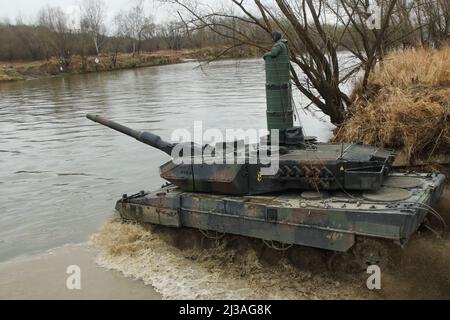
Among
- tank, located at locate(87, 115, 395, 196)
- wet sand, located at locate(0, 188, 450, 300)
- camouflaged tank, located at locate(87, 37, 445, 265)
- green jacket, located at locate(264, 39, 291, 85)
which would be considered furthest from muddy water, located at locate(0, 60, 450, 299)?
green jacket, located at locate(264, 39, 291, 85)

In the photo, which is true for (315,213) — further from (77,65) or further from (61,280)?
(77,65)

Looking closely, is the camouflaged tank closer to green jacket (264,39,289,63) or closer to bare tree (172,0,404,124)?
green jacket (264,39,289,63)

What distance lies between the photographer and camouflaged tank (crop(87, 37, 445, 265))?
22.5 ft

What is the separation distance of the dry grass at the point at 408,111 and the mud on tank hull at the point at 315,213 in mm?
3103

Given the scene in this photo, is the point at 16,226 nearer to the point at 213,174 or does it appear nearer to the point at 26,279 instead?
the point at 26,279

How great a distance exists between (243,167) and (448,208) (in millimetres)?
3710

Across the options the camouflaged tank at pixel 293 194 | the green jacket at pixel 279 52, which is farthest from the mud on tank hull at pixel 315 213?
the green jacket at pixel 279 52

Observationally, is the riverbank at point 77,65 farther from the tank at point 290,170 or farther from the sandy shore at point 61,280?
the tank at point 290,170

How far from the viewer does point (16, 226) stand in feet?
36.0

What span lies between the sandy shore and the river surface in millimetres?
569

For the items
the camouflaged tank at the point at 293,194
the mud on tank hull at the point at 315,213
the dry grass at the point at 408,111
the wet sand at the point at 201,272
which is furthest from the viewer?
the dry grass at the point at 408,111

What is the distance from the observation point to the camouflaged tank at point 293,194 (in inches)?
270
